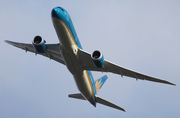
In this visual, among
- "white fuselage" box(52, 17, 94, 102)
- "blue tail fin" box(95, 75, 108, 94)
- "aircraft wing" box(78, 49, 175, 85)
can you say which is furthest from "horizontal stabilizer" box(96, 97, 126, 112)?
"aircraft wing" box(78, 49, 175, 85)

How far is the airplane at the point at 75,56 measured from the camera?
25312 millimetres

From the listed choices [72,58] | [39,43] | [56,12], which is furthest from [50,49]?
[56,12]

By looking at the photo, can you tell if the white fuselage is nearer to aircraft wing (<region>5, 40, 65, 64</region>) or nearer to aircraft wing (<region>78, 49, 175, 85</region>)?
aircraft wing (<region>78, 49, 175, 85</region>)

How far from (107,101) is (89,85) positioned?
4082 mm

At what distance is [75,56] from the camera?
27.2 metres

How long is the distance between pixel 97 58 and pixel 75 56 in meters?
2.71

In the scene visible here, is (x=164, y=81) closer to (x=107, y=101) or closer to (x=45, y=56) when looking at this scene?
(x=107, y=101)

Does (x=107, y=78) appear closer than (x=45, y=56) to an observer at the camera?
No

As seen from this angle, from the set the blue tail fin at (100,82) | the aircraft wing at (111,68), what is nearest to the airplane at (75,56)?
the aircraft wing at (111,68)

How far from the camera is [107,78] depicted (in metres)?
41.9

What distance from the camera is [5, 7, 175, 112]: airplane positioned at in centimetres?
2531

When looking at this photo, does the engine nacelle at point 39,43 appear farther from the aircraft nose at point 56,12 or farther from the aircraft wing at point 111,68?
the aircraft nose at point 56,12

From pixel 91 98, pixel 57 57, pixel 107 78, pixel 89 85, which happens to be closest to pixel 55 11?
pixel 57 57

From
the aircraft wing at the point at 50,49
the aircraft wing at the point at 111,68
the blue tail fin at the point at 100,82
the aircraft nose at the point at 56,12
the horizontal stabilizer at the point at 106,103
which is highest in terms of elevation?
the aircraft nose at the point at 56,12
